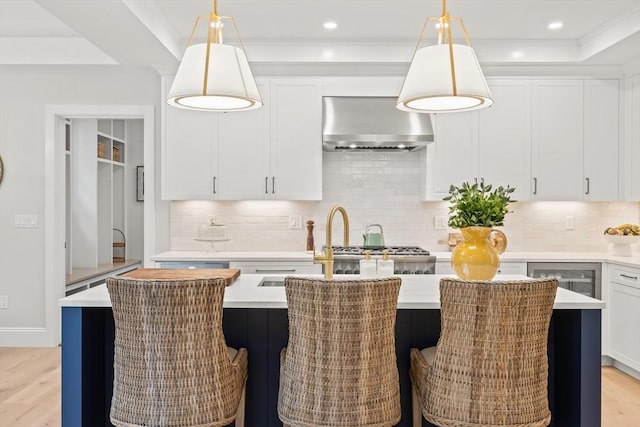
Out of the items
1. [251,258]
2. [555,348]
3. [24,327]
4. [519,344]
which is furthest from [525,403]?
[24,327]

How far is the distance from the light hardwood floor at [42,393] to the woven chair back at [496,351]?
5.62 feet

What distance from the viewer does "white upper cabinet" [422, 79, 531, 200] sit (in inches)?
181

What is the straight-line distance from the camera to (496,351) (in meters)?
1.88

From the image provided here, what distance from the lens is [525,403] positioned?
1.90 meters

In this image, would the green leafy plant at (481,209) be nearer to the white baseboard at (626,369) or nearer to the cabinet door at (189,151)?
the white baseboard at (626,369)

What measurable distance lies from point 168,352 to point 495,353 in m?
1.14

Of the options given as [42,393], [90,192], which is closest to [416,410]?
[42,393]

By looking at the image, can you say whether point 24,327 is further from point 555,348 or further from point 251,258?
point 555,348

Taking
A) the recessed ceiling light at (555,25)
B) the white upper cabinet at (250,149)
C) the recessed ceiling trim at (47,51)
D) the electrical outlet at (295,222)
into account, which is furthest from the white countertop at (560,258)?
the recessed ceiling trim at (47,51)

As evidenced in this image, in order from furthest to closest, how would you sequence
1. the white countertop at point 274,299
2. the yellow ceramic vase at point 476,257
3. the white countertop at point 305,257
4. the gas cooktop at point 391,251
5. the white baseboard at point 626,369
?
the white countertop at point 305,257, the gas cooktop at point 391,251, the white baseboard at point 626,369, the yellow ceramic vase at point 476,257, the white countertop at point 274,299

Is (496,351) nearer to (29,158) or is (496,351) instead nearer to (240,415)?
(240,415)

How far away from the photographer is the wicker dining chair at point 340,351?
6.04 ft

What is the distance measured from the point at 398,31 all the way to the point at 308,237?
187 centimetres

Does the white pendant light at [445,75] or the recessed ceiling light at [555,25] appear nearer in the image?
the white pendant light at [445,75]
